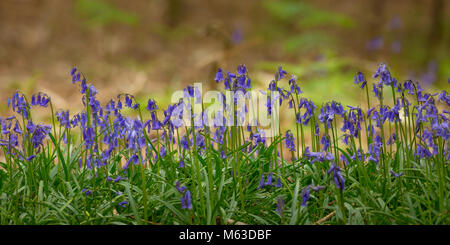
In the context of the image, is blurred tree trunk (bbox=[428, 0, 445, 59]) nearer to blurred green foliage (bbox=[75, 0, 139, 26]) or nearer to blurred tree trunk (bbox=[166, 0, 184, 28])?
blurred tree trunk (bbox=[166, 0, 184, 28])

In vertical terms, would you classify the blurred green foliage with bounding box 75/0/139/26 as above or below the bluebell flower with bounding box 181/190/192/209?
above

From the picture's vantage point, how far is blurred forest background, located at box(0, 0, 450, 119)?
391 inches

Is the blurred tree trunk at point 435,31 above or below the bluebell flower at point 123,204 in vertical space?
above

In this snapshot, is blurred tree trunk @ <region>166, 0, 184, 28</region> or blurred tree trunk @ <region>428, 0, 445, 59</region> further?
blurred tree trunk @ <region>166, 0, 184, 28</region>

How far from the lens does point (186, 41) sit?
13.2 meters

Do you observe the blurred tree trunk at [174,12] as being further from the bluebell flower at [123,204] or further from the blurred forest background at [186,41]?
the bluebell flower at [123,204]

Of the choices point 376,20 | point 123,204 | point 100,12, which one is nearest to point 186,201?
point 123,204

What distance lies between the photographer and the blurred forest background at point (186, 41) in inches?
391

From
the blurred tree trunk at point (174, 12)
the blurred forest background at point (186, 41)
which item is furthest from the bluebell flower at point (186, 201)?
the blurred tree trunk at point (174, 12)

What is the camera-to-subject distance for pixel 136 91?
30.7ft

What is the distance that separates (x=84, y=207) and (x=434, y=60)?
1089cm

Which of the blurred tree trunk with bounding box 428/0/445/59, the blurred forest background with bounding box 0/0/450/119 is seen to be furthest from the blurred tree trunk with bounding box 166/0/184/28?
the blurred tree trunk with bounding box 428/0/445/59

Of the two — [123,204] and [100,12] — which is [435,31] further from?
[123,204]

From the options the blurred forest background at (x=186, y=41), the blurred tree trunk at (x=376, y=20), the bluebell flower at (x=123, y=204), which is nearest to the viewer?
the bluebell flower at (x=123, y=204)
